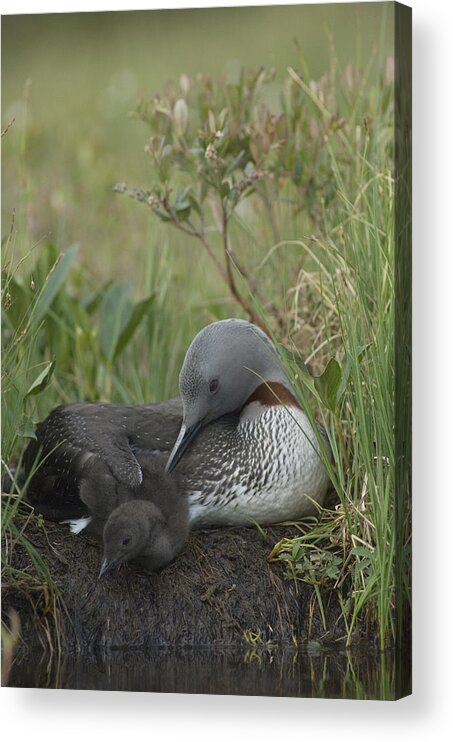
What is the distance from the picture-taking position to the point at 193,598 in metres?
4.12

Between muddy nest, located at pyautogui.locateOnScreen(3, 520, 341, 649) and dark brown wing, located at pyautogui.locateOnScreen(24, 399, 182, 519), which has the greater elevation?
dark brown wing, located at pyautogui.locateOnScreen(24, 399, 182, 519)

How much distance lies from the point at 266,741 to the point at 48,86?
6.16ft

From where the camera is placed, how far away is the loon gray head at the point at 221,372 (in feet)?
13.6

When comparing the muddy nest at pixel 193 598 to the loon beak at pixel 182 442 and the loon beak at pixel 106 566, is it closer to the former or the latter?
the loon beak at pixel 106 566

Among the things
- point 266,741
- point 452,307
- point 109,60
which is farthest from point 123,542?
point 109,60

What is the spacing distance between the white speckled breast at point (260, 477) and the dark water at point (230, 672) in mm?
356

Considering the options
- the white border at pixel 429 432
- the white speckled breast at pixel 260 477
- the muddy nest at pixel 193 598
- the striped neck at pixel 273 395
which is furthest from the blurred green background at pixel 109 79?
the muddy nest at pixel 193 598

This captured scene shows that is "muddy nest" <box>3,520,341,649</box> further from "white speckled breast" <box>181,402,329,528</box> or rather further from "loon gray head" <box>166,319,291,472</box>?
"loon gray head" <box>166,319,291,472</box>

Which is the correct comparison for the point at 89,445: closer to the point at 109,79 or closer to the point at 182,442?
the point at 182,442

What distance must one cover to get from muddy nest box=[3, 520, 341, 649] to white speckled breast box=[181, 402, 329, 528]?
0.05 metres

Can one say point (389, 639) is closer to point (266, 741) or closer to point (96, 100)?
point (266, 741)

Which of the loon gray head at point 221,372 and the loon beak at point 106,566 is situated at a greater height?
the loon gray head at point 221,372

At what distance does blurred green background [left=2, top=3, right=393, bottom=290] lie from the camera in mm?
4062

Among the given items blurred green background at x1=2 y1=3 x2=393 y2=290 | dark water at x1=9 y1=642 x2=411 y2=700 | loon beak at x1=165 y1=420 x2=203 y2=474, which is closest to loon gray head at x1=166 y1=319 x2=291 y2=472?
loon beak at x1=165 y1=420 x2=203 y2=474
